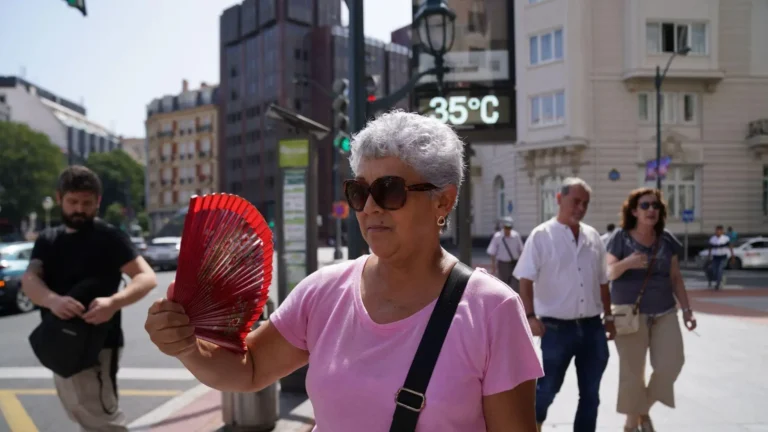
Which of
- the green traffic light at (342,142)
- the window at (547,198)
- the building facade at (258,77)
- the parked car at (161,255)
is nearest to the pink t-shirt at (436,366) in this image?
the green traffic light at (342,142)

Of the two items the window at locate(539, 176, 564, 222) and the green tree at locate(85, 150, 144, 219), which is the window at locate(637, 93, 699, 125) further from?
the green tree at locate(85, 150, 144, 219)

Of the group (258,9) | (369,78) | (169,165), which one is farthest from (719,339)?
(169,165)

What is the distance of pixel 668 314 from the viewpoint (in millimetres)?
4512

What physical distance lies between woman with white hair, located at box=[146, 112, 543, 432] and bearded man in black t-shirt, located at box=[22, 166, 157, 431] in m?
1.85

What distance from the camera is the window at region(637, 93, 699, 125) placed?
85.9 ft

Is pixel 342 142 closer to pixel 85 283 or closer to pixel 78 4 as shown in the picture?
pixel 78 4

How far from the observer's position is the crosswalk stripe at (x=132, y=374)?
7.17 metres

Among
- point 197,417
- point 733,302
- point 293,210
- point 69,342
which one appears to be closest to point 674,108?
point 733,302

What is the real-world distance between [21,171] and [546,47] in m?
58.6

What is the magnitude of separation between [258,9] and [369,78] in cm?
6215

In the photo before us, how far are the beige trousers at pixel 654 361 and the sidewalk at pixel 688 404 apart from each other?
20.1 inches

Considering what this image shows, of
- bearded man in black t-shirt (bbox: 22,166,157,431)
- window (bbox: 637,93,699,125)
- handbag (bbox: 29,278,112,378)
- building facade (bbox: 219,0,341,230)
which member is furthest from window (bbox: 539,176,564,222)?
building facade (bbox: 219,0,341,230)

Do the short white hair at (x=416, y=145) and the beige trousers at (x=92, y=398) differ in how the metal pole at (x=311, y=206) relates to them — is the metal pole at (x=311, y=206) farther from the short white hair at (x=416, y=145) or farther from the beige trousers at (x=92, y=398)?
the short white hair at (x=416, y=145)

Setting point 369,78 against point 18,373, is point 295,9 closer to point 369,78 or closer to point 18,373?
point 369,78
